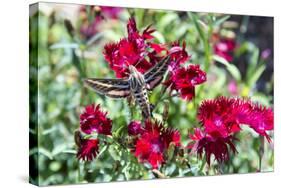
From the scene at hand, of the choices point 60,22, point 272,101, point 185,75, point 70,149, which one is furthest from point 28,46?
point 272,101

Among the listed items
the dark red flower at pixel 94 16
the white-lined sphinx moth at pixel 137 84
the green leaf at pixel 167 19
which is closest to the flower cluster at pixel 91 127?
the white-lined sphinx moth at pixel 137 84

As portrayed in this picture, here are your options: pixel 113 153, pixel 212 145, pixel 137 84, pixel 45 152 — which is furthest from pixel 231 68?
pixel 45 152

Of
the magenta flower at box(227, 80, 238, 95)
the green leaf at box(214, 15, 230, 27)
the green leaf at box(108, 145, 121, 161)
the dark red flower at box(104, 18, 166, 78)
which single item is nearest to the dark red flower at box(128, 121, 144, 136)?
the green leaf at box(108, 145, 121, 161)

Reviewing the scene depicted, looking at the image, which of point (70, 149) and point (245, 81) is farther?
point (245, 81)

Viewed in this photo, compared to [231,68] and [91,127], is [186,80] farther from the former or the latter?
[91,127]

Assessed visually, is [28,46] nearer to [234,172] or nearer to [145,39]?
[145,39]

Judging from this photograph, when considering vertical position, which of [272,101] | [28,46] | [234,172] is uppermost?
[28,46]

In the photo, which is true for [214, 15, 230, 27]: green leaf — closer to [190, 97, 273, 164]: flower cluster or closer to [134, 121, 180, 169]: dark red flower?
[190, 97, 273, 164]: flower cluster
